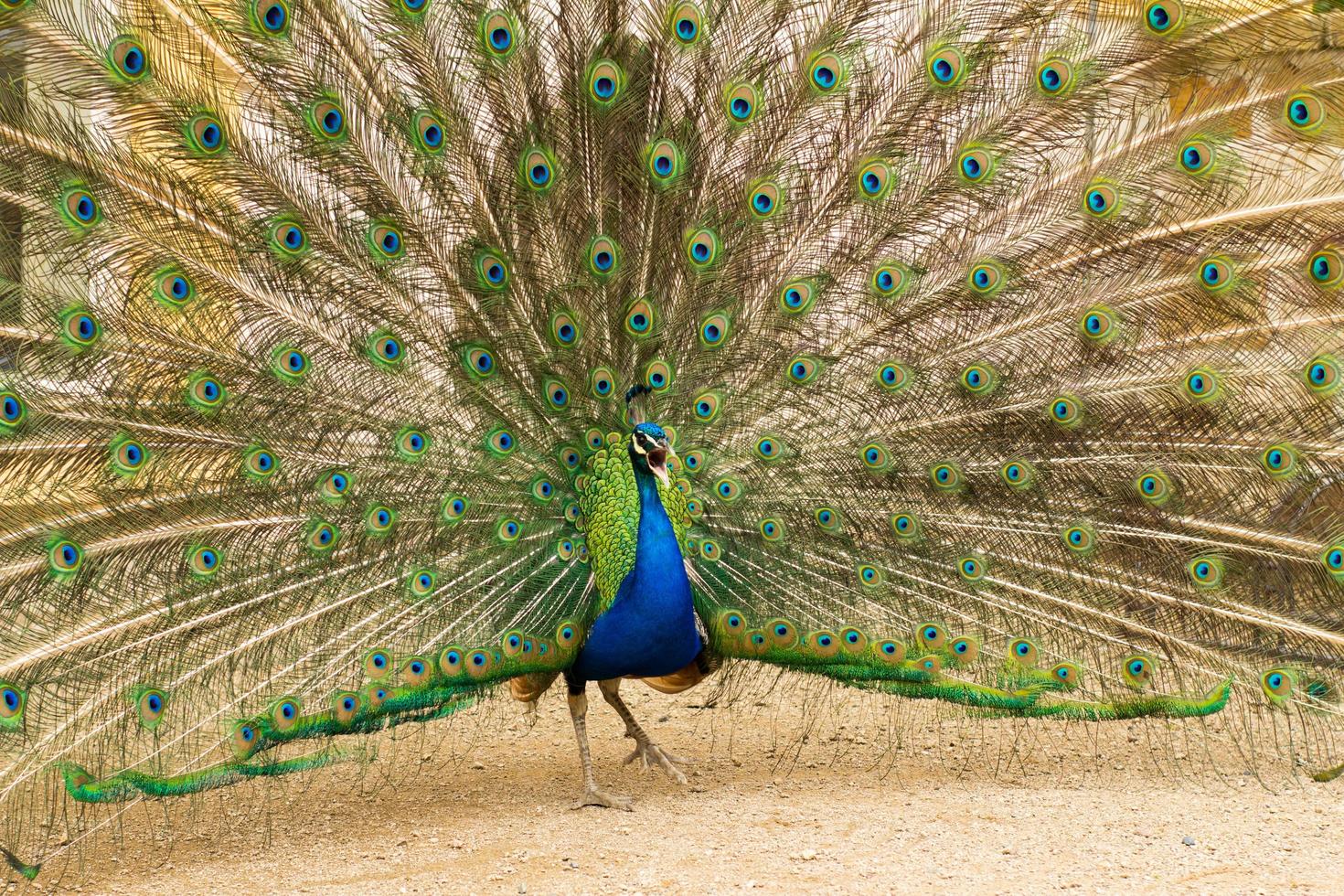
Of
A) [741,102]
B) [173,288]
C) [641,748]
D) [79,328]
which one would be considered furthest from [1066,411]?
[79,328]

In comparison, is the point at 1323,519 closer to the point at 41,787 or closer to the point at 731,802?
the point at 731,802

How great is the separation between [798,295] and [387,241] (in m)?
1.33

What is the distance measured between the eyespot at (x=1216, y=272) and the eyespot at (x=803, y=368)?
126cm

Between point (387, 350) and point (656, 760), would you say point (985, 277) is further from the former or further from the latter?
point (656, 760)

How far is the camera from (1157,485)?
13.5 ft

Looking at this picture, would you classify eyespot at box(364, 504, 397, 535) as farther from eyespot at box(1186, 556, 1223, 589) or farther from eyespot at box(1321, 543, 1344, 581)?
eyespot at box(1321, 543, 1344, 581)

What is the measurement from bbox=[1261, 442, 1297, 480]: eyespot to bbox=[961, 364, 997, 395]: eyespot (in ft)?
2.93

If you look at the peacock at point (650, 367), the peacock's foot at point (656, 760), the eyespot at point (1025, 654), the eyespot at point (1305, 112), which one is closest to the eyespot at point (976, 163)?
the peacock at point (650, 367)

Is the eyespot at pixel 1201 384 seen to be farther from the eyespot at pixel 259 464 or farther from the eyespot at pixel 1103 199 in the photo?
the eyespot at pixel 259 464

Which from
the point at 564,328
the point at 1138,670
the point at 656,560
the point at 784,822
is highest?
the point at 564,328

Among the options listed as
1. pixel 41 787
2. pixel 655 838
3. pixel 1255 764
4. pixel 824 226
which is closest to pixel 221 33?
pixel 824 226

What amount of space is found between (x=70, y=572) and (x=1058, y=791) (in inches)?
130

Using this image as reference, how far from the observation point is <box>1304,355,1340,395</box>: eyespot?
395 cm

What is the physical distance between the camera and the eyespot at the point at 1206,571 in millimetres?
4098
